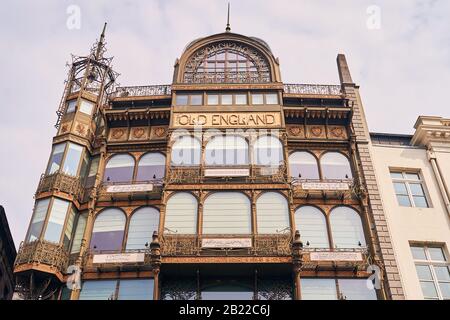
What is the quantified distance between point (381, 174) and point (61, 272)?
1751 cm

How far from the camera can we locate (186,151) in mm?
27594

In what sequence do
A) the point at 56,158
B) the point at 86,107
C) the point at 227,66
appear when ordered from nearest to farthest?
the point at 56,158 → the point at 86,107 → the point at 227,66

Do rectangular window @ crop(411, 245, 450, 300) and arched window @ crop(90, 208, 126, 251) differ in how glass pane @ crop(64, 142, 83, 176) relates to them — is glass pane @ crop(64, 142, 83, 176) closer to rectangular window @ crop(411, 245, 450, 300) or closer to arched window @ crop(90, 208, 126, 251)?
arched window @ crop(90, 208, 126, 251)

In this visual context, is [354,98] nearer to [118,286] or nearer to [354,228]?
[354,228]

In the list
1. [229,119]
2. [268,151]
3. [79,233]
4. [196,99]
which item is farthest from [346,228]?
[79,233]

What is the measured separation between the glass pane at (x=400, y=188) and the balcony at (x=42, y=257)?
700 inches

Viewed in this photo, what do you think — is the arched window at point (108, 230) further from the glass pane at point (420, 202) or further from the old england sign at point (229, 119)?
the glass pane at point (420, 202)

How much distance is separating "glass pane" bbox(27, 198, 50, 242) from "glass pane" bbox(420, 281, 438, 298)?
61.6ft

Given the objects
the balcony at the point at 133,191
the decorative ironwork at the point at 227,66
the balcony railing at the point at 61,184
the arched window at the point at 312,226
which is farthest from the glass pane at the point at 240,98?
the balcony railing at the point at 61,184

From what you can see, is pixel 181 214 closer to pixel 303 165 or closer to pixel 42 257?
pixel 42 257

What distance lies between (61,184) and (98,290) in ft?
20.1

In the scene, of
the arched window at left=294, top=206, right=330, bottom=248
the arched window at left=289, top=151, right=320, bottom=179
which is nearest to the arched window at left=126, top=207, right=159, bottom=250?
the arched window at left=294, top=206, right=330, bottom=248

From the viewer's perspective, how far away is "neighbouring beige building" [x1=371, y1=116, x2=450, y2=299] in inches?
965

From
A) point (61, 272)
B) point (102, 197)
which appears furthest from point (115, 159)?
point (61, 272)
